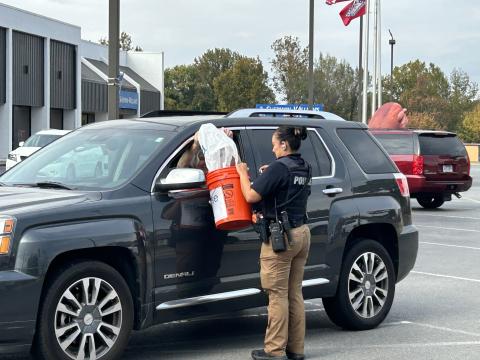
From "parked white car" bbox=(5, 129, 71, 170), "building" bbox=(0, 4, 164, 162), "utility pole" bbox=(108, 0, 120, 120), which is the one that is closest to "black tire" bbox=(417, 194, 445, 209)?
"utility pole" bbox=(108, 0, 120, 120)

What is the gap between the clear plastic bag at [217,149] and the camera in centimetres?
684

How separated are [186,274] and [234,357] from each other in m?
0.85

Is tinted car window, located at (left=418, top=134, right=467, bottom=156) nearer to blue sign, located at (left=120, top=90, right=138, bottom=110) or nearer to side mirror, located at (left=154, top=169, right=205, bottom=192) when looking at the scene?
side mirror, located at (left=154, top=169, right=205, bottom=192)

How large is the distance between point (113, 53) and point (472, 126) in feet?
253

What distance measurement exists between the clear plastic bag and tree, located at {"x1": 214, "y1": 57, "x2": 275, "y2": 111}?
→ 70374mm

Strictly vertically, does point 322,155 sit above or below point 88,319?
above

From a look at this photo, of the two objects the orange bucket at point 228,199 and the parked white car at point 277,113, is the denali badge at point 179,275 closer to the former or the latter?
the orange bucket at point 228,199

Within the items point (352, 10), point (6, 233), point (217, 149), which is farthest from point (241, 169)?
point (352, 10)

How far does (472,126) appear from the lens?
89.4 metres

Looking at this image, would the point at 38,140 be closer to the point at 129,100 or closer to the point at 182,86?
the point at 129,100

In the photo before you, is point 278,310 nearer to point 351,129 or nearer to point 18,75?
point 351,129

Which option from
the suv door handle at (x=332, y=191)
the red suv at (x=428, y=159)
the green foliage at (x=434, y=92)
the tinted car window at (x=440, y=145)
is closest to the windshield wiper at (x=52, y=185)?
the suv door handle at (x=332, y=191)

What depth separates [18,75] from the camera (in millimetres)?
49312

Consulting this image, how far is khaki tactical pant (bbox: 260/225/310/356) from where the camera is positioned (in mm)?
6793
